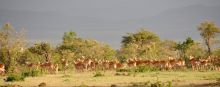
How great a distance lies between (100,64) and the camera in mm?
48219

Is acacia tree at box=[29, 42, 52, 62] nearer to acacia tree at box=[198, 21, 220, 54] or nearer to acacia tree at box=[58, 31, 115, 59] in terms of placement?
acacia tree at box=[58, 31, 115, 59]

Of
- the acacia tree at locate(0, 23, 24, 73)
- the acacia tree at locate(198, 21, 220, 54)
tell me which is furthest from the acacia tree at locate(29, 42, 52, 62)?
the acacia tree at locate(198, 21, 220, 54)

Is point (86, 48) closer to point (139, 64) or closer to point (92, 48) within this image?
point (92, 48)

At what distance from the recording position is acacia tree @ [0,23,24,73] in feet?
165

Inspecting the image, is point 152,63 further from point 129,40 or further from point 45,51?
point 129,40

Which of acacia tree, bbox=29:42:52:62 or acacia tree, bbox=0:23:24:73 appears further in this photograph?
acacia tree, bbox=29:42:52:62

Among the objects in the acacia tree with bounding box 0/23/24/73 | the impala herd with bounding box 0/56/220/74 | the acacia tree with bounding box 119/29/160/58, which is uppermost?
the acacia tree with bounding box 119/29/160/58

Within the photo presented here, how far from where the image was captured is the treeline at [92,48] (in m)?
51.2

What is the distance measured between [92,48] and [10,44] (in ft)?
94.8

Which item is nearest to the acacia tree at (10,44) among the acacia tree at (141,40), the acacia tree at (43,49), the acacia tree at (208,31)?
the acacia tree at (43,49)

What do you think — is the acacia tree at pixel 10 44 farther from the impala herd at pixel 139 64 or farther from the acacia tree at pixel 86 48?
the acacia tree at pixel 86 48

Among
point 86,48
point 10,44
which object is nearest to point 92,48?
point 86,48

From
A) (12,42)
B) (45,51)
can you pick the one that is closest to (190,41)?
(45,51)

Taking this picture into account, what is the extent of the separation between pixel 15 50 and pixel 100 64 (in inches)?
305
